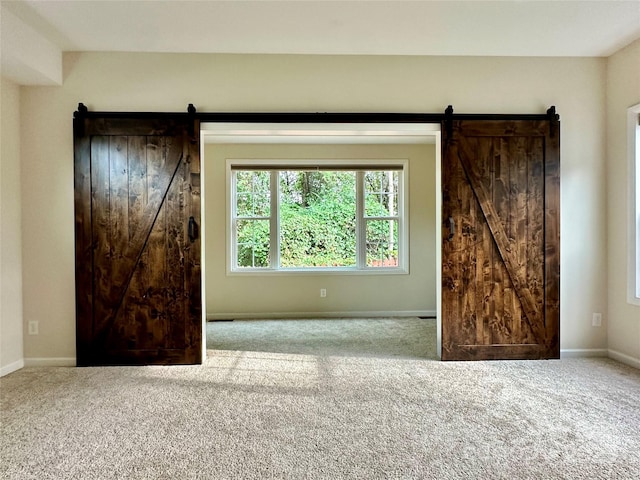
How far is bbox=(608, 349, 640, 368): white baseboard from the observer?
3.23 metres

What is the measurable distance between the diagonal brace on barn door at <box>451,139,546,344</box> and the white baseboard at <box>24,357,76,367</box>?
381 centimetres

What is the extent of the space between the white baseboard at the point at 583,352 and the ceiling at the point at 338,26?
2647 mm

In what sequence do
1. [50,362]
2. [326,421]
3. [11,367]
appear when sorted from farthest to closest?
[50,362]
[11,367]
[326,421]

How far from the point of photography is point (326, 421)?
229 cm

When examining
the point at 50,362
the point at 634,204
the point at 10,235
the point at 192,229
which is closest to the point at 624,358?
the point at 634,204

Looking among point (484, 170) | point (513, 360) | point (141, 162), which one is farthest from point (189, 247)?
point (513, 360)

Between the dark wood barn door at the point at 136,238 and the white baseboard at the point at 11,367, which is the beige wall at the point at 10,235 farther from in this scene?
the dark wood barn door at the point at 136,238

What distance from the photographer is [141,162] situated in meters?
3.33

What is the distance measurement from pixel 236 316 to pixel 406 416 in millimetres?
3555

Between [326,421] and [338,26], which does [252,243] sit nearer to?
[338,26]

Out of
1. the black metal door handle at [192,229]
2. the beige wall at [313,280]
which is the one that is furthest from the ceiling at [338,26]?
the beige wall at [313,280]

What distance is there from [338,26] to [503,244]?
7.54ft

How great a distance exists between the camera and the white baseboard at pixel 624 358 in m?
3.23

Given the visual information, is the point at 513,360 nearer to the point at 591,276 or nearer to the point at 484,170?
the point at 591,276
